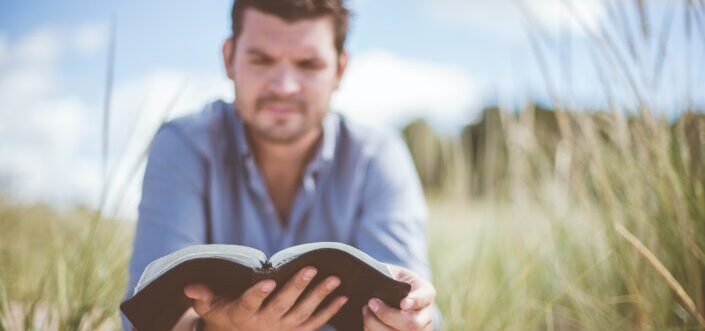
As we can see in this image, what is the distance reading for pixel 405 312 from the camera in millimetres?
1043

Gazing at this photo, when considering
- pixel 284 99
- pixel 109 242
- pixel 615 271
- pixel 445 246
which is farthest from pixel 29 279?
pixel 615 271

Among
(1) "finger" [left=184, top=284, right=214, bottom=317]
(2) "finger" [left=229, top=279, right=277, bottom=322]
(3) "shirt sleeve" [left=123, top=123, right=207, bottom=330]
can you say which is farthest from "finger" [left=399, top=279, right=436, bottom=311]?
(3) "shirt sleeve" [left=123, top=123, right=207, bottom=330]

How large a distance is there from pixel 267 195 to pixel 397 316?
718 millimetres

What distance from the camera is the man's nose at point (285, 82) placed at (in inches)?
63.0

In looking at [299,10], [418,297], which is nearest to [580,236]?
[418,297]

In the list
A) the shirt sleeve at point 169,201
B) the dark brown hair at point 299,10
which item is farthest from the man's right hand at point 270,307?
the dark brown hair at point 299,10

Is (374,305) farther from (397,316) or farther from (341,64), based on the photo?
(341,64)

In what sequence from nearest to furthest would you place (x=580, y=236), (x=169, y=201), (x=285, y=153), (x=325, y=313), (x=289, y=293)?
(x=289, y=293) < (x=325, y=313) < (x=169, y=201) < (x=285, y=153) < (x=580, y=236)

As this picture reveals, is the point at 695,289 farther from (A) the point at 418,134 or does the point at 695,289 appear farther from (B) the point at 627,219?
(A) the point at 418,134

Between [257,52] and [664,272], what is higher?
[257,52]

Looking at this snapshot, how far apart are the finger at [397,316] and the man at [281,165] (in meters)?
0.44

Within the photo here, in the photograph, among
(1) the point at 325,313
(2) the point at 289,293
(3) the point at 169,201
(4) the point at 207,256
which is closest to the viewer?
(4) the point at 207,256

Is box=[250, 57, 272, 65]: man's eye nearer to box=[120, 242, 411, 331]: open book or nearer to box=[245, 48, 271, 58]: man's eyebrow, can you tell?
box=[245, 48, 271, 58]: man's eyebrow

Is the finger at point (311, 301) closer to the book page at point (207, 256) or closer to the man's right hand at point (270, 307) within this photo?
the man's right hand at point (270, 307)
